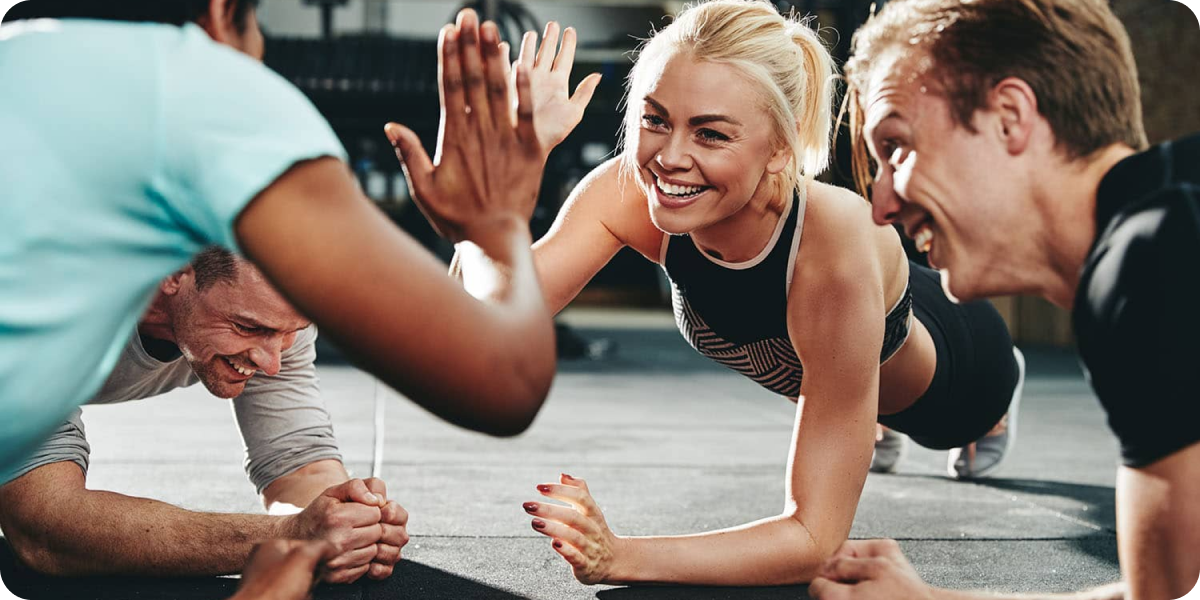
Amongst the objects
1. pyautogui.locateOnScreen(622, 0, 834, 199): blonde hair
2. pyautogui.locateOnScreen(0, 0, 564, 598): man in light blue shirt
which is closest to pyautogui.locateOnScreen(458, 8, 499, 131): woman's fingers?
pyautogui.locateOnScreen(0, 0, 564, 598): man in light blue shirt

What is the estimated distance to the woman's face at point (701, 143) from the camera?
1793 millimetres

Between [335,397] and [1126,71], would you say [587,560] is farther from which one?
[335,397]

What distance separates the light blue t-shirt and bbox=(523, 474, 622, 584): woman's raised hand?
0.83m

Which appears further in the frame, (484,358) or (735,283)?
(735,283)

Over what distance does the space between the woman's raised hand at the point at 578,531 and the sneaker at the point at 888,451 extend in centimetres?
150

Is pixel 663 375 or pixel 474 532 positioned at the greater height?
pixel 474 532

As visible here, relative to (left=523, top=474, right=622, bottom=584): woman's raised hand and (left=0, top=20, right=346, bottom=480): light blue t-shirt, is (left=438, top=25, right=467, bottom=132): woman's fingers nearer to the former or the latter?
(left=0, top=20, right=346, bottom=480): light blue t-shirt

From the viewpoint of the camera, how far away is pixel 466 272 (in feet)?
3.76

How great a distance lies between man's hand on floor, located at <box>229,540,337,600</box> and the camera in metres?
1.04

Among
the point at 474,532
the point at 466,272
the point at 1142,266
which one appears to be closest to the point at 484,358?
the point at 466,272

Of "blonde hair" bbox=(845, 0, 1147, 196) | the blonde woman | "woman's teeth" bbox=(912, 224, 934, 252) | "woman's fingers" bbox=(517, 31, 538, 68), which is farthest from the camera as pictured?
the blonde woman

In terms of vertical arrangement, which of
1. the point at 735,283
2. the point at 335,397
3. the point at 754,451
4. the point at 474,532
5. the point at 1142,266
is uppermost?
the point at 1142,266

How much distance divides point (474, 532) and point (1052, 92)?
139cm

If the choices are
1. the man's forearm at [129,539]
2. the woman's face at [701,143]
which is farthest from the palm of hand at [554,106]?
the man's forearm at [129,539]
